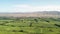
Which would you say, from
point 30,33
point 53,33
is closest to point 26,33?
point 30,33

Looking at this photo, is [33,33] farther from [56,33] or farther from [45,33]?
[56,33]

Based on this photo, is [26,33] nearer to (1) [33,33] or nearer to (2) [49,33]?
(1) [33,33]

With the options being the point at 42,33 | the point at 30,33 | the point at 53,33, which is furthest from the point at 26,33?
the point at 53,33

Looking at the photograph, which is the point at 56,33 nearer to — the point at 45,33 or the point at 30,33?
the point at 45,33

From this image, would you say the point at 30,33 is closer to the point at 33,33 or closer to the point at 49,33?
the point at 33,33

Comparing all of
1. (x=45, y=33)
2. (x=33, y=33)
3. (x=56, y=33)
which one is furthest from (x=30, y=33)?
(x=56, y=33)

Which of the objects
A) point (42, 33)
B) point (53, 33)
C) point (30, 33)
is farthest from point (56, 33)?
point (30, 33)
